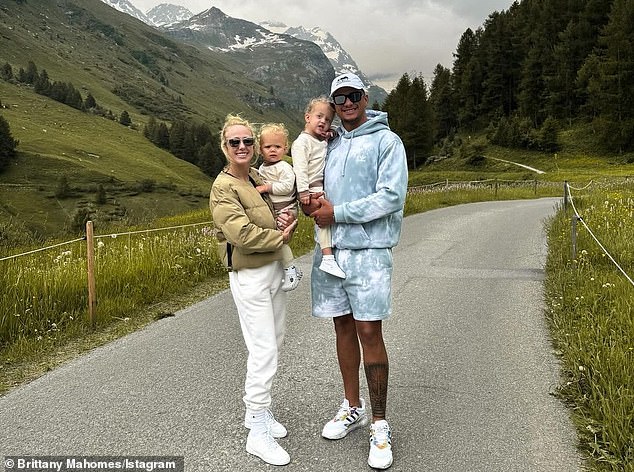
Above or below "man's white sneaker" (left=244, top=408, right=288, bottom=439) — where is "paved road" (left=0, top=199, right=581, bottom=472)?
below

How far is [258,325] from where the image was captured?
3.47 m

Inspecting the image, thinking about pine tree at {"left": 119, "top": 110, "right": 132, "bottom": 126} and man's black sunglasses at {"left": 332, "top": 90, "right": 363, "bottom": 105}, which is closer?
man's black sunglasses at {"left": 332, "top": 90, "right": 363, "bottom": 105}

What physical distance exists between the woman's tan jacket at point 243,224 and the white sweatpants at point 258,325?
3.5 inches

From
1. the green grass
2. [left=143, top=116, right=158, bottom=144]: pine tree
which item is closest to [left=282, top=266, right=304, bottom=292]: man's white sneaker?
the green grass

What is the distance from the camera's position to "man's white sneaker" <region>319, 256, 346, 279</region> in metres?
3.39

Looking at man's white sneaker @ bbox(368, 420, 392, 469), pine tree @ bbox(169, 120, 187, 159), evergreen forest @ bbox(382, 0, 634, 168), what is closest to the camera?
man's white sneaker @ bbox(368, 420, 392, 469)

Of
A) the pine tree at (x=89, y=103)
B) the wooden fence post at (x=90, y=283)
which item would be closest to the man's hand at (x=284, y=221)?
the wooden fence post at (x=90, y=283)

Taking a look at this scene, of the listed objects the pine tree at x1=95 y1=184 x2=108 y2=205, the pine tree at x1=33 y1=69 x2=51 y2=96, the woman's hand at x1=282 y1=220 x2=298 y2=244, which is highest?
the pine tree at x1=33 y1=69 x2=51 y2=96

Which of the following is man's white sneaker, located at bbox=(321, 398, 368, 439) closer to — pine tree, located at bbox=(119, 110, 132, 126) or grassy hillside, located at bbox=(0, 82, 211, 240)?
grassy hillside, located at bbox=(0, 82, 211, 240)

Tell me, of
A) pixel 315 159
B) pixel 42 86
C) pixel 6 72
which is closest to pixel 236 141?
pixel 315 159

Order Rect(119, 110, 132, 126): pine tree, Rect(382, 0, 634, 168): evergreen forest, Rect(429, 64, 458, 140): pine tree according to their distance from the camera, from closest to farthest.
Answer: Rect(382, 0, 634, 168): evergreen forest → Rect(429, 64, 458, 140): pine tree → Rect(119, 110, 132, 126): pine tree

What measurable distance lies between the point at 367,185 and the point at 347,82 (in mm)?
670

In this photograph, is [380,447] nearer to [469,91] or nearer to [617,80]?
[617,80]

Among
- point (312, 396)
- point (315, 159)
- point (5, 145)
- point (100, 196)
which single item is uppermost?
point (5, 145)
